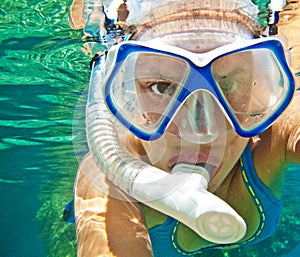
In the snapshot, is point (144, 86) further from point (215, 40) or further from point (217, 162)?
point (217, 162)

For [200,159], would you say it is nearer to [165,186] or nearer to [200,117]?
[200,117]

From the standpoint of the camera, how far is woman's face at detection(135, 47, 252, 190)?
8.84ft

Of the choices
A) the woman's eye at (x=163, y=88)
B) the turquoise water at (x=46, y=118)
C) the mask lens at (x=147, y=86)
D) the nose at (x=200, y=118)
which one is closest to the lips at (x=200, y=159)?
the nose at (x=200, y=118)

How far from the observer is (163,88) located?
2.88 metres

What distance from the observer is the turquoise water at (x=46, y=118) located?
6391 millimetres

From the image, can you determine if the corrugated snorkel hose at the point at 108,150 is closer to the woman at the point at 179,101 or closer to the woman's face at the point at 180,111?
the woman at the point at 179,101

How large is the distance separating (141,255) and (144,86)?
1.41 meters

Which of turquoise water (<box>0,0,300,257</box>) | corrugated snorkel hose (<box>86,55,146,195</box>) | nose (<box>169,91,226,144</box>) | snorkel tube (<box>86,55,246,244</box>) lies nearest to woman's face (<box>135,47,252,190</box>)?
nose (<box>169,91,226,144</box>)

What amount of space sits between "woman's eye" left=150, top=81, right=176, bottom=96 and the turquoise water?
2.78 ft

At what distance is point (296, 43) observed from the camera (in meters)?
5.93

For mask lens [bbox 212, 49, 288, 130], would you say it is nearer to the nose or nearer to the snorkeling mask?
the snorkeling mask

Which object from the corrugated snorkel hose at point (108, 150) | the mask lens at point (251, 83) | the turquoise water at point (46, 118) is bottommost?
the turquoise water at point (46, 118)

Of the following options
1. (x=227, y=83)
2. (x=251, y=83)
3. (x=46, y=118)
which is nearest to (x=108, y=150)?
(x=227, y=83)

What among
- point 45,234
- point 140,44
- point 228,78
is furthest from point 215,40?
point 45,234
